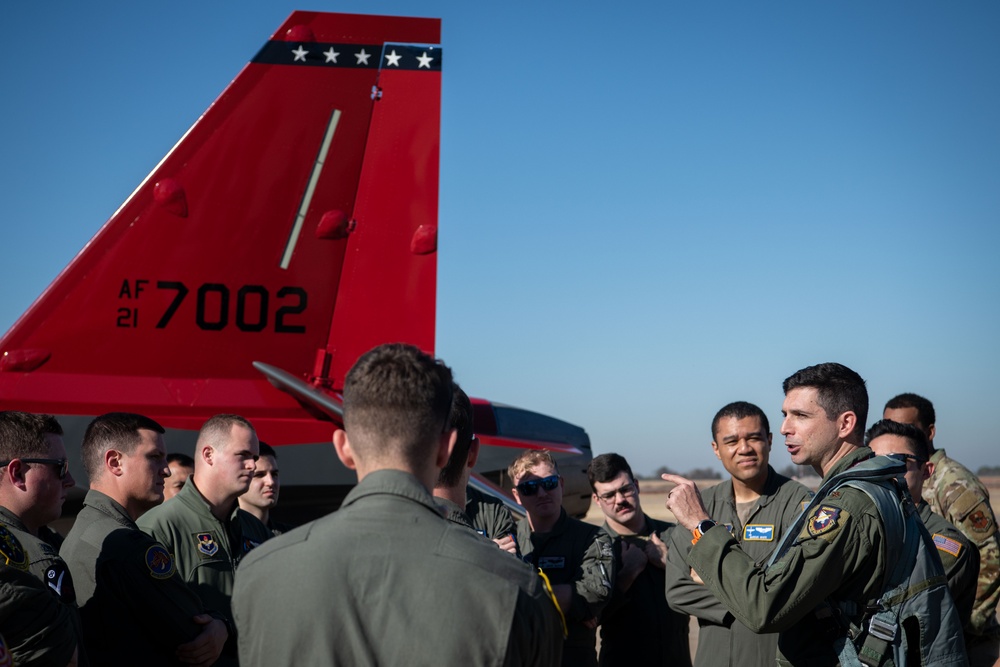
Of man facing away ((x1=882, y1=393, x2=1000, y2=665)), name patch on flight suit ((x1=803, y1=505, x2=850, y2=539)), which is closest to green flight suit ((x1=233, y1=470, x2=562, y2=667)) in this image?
name patch on flight suit ((x1=803, y1=505, x2=850, y2=539))

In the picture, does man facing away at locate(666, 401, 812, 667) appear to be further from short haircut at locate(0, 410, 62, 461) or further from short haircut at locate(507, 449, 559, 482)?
short haircut at locate(0, 410, 62, 461)

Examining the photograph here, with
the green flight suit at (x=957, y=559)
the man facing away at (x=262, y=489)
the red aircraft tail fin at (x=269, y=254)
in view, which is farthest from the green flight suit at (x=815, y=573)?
the red aircraft tail fin at (x=269, y=254)

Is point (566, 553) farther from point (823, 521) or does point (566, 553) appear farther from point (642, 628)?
point (823, 521)

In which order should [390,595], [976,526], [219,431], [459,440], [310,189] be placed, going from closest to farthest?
[390,595] → [459,440] → [219,431] → [976,526] → [310,189]

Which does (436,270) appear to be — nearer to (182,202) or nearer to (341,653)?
(182,202)

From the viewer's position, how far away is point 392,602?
1.69m

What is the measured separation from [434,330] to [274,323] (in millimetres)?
1264

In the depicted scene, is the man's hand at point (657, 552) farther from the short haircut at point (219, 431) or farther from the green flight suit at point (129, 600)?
the green flight suit at point (129, 600)

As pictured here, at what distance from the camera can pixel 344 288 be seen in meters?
7.13

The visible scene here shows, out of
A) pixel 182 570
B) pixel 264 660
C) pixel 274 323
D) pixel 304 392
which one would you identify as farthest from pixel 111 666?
pixel 274 323

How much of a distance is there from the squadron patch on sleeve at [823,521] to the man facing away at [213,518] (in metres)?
2.50

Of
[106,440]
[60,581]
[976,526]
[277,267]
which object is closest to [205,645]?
[60,581]

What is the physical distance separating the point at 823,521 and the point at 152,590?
241 cm

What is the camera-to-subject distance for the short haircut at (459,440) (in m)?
2.94
